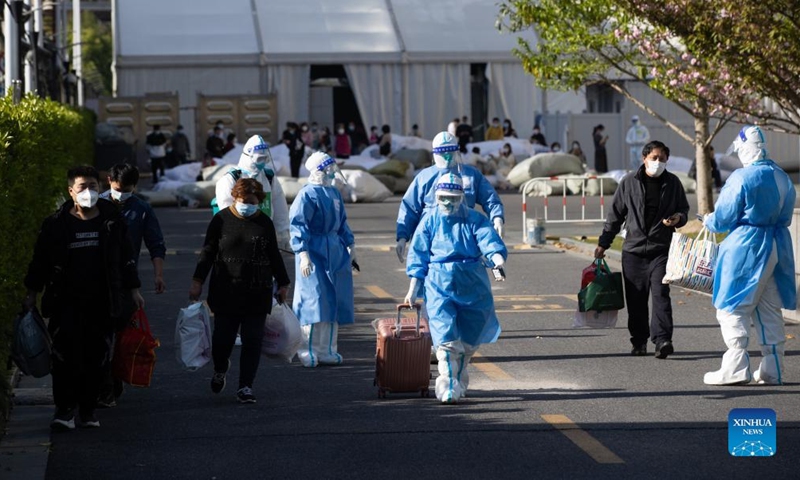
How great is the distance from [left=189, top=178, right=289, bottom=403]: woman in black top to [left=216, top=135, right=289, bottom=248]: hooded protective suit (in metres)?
1.91

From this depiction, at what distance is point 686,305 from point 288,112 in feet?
108

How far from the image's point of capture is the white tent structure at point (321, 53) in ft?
153

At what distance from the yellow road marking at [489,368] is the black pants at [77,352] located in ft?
10.2

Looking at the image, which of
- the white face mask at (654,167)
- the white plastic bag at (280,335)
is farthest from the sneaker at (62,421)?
the white face mask at (654,167)

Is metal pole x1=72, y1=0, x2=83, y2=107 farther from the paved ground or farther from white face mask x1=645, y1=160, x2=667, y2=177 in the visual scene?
the paved ground

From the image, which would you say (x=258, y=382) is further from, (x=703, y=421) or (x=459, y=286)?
(x=703, y=421)

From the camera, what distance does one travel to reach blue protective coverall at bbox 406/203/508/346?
9.95 meters

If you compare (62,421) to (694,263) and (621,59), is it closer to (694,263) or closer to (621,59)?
(694,263)

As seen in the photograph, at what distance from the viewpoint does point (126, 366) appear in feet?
31.0

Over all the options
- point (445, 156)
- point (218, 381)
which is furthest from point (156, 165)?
point (218, 381)

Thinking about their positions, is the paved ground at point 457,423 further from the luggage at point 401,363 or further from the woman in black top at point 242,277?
the woman in black top at point 242,277

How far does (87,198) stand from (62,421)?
1.33m

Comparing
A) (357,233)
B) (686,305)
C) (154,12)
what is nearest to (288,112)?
(154,12)

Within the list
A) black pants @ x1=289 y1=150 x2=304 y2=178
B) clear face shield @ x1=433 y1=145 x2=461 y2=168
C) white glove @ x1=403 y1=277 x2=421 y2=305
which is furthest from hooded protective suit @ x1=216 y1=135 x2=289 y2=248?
black pants @ x1=289 y1=150 x2=304 y2=178
